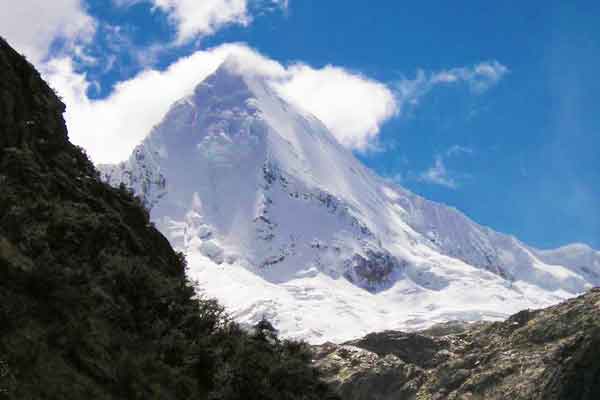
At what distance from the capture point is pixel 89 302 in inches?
619

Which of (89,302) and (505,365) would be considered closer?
(89,302)

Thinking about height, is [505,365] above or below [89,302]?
above

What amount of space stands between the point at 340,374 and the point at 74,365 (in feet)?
123

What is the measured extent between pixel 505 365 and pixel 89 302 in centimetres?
2774

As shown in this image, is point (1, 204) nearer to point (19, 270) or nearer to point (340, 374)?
point (19, 270)

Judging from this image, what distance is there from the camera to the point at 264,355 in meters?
19.8

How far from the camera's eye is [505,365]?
39.6 meters

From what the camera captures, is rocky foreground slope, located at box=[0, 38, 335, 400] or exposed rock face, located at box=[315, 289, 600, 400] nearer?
rocky foreground slope, located at box=[0, 38, 335, 400]

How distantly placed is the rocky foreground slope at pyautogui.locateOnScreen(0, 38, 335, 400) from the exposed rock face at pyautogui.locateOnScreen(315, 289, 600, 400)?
12471 millimetres

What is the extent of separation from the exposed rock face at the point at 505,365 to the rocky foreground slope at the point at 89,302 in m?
12.5

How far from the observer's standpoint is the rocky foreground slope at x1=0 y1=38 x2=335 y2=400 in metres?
13.1

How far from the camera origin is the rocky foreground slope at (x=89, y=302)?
515 inches

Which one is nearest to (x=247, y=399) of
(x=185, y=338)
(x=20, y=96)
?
(x=185, y=338)

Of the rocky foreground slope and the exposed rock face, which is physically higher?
the exposed rock face
